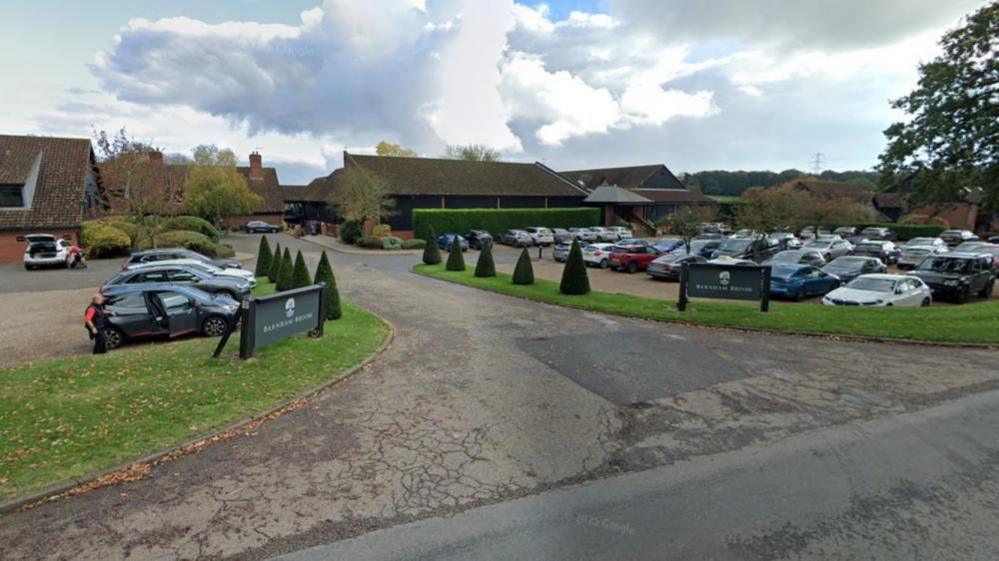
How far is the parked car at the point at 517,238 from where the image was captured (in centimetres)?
4081

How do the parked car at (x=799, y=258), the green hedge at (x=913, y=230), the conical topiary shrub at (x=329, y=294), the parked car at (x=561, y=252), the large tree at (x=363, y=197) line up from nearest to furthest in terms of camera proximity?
1. the conical topiary shrub at (x=329, y=294)
2. the parked car at (x=799, y=258)
3. the parked car at (x=561, y=252)
4. the large tree at (x=363, y=197)
5. the green hedge at (x=913, y=230)

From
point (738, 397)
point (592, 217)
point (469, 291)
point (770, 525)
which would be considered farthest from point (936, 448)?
point (592, 217)

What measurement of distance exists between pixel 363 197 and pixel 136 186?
15041 millimetres

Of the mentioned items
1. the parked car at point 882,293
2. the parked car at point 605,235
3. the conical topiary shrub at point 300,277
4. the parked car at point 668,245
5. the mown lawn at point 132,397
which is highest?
the parked car at point 605,235

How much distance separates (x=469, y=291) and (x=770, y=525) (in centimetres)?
1591

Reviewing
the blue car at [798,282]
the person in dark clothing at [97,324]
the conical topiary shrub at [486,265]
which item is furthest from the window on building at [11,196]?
the blue car at [798,282]

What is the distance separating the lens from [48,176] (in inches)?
1251

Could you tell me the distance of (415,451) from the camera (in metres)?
6.26

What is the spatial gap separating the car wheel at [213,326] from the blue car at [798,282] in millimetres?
18098

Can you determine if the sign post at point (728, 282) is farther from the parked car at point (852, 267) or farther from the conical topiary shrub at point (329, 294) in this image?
the conical topiary shrub at point (329, 294)

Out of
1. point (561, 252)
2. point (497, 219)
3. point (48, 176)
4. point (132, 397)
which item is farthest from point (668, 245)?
point (48, 176)

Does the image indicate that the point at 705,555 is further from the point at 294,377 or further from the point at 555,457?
the point at 294,377

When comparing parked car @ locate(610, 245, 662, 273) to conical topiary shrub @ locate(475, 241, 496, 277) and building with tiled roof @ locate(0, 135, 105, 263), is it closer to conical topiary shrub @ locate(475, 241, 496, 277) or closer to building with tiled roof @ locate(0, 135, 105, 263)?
conical topiary shrub @ locate(475, 241, 496, 277)

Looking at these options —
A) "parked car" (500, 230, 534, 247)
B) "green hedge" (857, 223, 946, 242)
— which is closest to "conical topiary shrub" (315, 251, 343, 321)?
"parked car" (500, 230, 534, 247)
